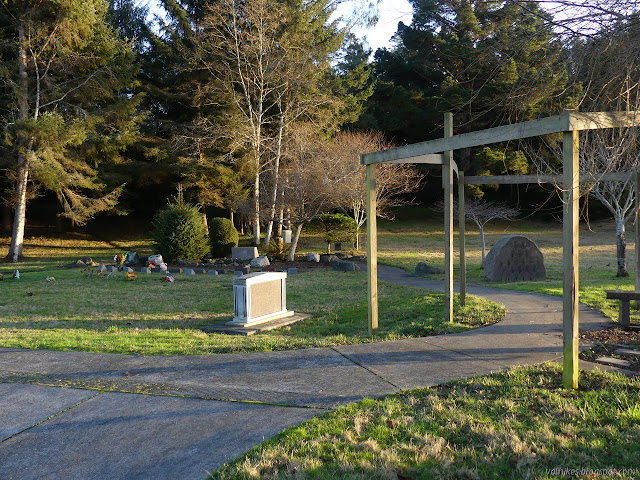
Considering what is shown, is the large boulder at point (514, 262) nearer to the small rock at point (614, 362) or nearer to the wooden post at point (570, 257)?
the small rock at point (614, 362)

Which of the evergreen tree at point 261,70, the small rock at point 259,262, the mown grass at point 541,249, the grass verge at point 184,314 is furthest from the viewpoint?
the evergreen tree at point 261,70

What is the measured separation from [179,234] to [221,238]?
10.3ft

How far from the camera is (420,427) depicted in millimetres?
3652

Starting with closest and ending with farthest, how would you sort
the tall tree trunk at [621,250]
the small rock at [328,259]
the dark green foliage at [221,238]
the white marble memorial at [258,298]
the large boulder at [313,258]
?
the white marble memorial at [258,298] → the tall tree trunk at [621,250] → the small rock at [328,259] → the large boulder at [313,258] → the dark green foliage at [221,238]

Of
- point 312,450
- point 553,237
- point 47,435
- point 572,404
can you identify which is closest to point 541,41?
point 572,404

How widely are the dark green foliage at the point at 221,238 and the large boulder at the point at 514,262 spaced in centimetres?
1129

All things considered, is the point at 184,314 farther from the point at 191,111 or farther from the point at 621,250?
the point at 191,111

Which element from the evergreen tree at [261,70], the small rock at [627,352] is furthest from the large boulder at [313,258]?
the small rock at [627,352]

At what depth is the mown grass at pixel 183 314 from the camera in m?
6.71

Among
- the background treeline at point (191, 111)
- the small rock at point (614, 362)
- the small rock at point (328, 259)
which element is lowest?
the small rock at point (614, 362)

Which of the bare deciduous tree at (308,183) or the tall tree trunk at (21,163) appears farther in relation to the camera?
the tall tree trunk at (21,163)

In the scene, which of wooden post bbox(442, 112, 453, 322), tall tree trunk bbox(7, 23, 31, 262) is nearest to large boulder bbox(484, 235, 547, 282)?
wooden post bbox(442, 112, 453, 322)

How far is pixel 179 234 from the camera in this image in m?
19.5

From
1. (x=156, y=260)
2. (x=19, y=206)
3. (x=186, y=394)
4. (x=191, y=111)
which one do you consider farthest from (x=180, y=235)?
(x=186, y=394)
